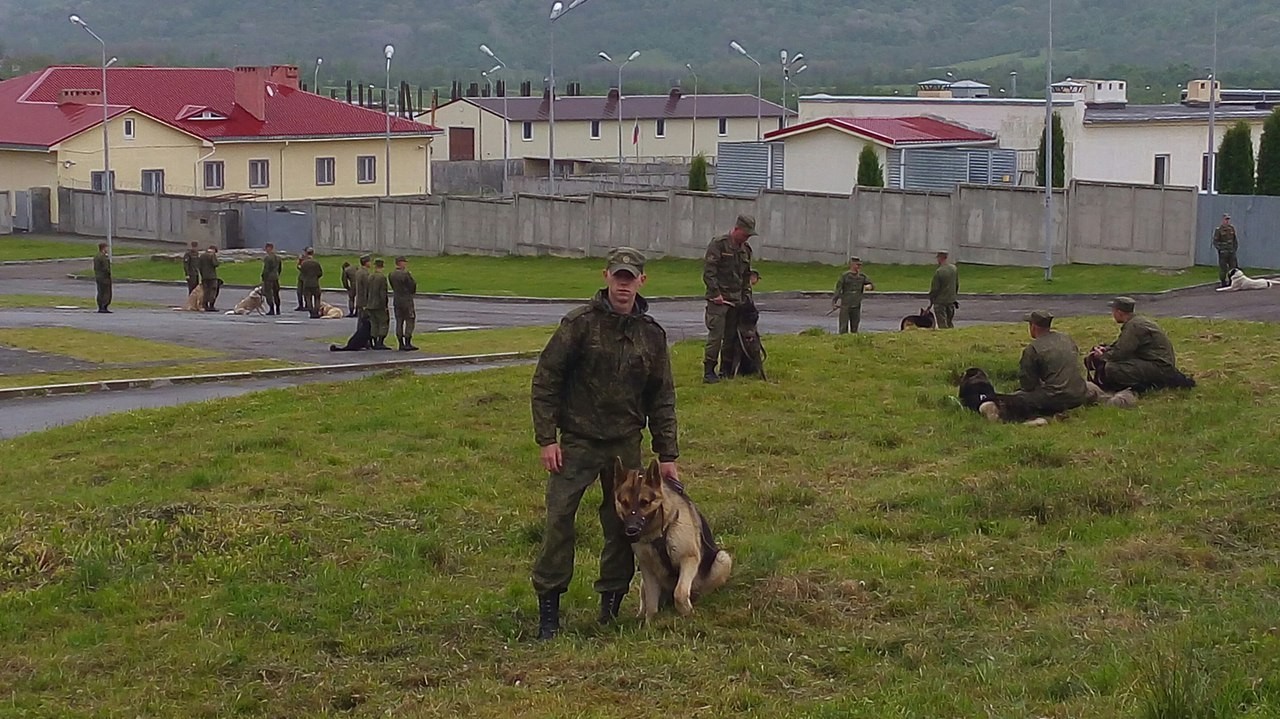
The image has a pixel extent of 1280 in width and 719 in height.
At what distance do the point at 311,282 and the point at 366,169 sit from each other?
125 feet

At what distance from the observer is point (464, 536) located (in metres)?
11.6

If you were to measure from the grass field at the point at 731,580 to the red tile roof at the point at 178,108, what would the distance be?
54.8m

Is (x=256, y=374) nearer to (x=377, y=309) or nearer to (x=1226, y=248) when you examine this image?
(x=377, y=309)

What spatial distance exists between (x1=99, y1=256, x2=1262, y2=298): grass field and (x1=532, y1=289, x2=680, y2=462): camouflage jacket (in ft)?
99.0

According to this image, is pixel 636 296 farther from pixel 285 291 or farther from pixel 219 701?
pixel 285 291

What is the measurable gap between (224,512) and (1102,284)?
30583 millimetres

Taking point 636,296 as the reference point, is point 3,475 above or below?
below

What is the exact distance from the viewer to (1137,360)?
650 inches

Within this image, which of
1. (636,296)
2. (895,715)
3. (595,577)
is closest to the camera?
(895,715)

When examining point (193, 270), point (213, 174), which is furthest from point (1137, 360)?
point (213, 174)

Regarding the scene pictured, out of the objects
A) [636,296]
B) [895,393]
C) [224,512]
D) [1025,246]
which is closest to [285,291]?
[1025,246]

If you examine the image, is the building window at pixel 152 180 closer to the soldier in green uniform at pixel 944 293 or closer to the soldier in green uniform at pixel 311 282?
the soldier in green uniform at pixel 311 282

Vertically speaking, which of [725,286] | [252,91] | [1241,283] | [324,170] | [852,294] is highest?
[252,91]

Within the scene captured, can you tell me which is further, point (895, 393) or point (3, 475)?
point (895, 393)
